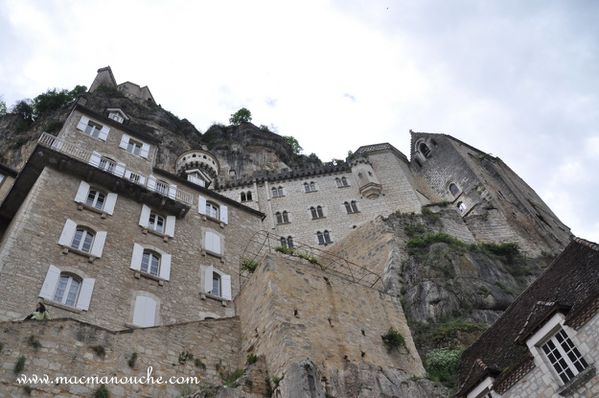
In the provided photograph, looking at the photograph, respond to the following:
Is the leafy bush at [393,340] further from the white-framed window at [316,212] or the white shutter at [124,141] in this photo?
the white-framed window at [316,212]

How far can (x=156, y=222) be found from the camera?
2006 cm

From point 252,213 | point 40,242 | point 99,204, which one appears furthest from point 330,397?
point 252,213

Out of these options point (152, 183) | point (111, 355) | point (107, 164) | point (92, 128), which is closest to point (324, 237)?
point (152, 183)

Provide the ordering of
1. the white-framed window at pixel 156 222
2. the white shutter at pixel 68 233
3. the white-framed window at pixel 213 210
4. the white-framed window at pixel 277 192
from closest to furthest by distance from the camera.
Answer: the white shutter at pixel 68 233 < the white-framed window at pixel 156 222 < the white-framed window at pixel 213 210 < the white-framed window at pixel 277 192

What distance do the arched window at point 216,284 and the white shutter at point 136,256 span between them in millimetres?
3083

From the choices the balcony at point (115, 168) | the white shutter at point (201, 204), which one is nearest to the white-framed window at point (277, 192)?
the white shutter at point (201, 204)

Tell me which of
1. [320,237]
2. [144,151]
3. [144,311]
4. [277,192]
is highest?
[277,192]

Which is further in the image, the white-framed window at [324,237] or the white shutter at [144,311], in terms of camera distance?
the white-framed window at [324,237]

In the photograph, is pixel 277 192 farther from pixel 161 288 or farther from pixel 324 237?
pixel 161 288

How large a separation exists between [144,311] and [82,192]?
6129 millimetres

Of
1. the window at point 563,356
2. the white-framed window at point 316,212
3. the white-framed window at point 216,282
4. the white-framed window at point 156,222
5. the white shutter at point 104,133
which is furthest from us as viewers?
the white-framed window at point 316,212

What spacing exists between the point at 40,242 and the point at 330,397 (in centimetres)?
1094

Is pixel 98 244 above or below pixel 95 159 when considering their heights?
below

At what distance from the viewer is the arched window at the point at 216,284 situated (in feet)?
60.6
